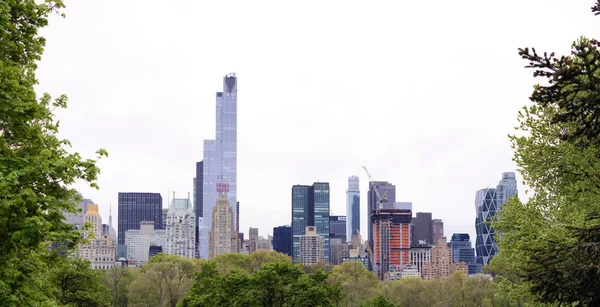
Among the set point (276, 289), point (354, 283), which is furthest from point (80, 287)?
point (354, 283)

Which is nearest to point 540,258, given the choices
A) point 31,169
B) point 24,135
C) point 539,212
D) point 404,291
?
point 31,169

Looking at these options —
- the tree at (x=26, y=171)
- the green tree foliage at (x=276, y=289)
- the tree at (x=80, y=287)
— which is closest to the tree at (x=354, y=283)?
the green tree foliage at (x=276, y=289)

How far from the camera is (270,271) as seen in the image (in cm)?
5209

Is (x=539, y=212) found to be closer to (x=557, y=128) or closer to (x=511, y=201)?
(x=511, y=201)

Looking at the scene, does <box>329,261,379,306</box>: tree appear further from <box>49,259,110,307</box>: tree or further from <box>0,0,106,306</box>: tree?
<box>0,0,106,306</box>: tree

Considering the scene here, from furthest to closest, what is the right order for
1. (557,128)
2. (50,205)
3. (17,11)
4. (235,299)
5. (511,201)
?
(235,299), (511,201), (557,128), (17,11), (50,205)

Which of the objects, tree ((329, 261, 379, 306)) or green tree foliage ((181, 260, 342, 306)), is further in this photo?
tree ((329, 261, 379, 306))

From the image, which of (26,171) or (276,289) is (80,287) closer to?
(276,289)

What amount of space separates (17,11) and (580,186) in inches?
816

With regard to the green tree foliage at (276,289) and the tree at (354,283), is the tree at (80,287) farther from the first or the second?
the tree at (354,283)

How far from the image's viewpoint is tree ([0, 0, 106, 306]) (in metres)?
15.1

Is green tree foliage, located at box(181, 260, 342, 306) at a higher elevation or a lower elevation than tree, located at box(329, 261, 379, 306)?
higher

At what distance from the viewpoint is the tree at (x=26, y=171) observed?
15.1 meters

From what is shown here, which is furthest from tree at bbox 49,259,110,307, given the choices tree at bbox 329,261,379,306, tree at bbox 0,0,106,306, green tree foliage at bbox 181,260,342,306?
tree at bbox 329,261,379,306
